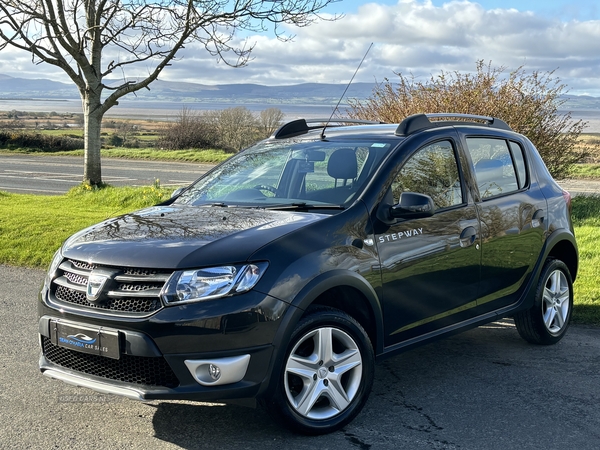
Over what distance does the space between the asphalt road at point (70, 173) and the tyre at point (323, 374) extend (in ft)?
55.7

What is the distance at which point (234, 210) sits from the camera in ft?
15.3

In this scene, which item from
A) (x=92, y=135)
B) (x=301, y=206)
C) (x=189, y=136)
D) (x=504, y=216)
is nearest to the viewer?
(x=301, y=206)

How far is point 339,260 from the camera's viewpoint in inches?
162

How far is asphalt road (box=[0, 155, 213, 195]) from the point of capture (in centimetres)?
2208

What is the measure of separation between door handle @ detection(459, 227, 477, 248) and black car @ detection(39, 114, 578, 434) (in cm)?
1

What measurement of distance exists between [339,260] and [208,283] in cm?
78

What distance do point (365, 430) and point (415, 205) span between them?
4.35ft

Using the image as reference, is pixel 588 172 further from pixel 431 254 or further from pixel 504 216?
pixel 431 254

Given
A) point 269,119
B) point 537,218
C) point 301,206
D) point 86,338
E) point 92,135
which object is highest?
point 301,206

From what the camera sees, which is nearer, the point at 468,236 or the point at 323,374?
the point at 323,374

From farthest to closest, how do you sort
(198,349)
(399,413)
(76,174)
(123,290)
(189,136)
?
(189,136), (76,174), (399,413), (123,290), (198,349)

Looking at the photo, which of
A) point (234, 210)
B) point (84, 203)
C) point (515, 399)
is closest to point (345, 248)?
point (234, 210)

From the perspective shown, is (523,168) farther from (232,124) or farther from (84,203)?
(232,124)

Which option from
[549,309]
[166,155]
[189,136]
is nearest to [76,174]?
[166,155]
